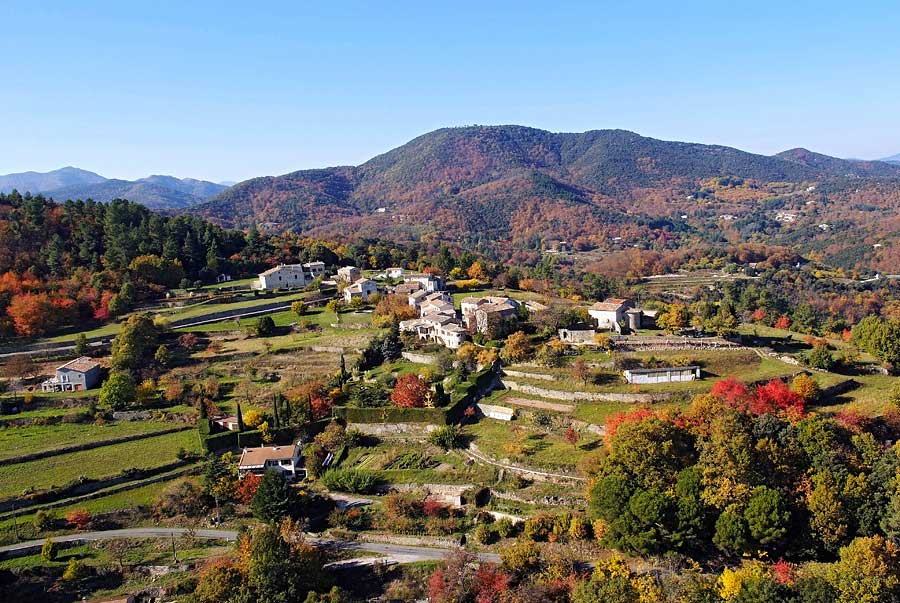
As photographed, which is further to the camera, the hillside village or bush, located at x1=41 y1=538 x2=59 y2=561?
the hillside village

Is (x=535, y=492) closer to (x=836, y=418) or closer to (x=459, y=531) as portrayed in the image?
(x=459, y=531)

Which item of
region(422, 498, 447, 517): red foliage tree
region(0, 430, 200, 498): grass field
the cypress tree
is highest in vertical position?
the cypress tree

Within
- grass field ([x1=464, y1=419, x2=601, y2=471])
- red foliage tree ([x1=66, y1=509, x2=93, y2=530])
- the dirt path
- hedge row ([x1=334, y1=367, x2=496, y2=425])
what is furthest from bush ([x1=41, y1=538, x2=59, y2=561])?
the dirt path

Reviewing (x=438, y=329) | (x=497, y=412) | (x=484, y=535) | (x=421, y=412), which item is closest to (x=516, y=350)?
(x=497, y=412)

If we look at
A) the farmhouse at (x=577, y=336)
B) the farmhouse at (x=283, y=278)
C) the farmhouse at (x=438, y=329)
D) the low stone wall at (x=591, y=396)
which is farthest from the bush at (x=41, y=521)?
the farmhouse at (x=283, y=278)

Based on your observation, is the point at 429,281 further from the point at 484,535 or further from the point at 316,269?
the point at 484,535

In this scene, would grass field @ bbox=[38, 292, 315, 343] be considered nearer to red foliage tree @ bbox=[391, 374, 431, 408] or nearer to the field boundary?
the field boundary

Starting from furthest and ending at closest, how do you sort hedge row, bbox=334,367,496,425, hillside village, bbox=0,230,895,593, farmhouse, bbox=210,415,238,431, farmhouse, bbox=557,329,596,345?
farmhouse, bbox=557,329,596,345 → farmhouse, bbox=210,415,238,431 → hedge row, bbox=334,367,496,425 → hillside village, bbox=0,230,895,593
